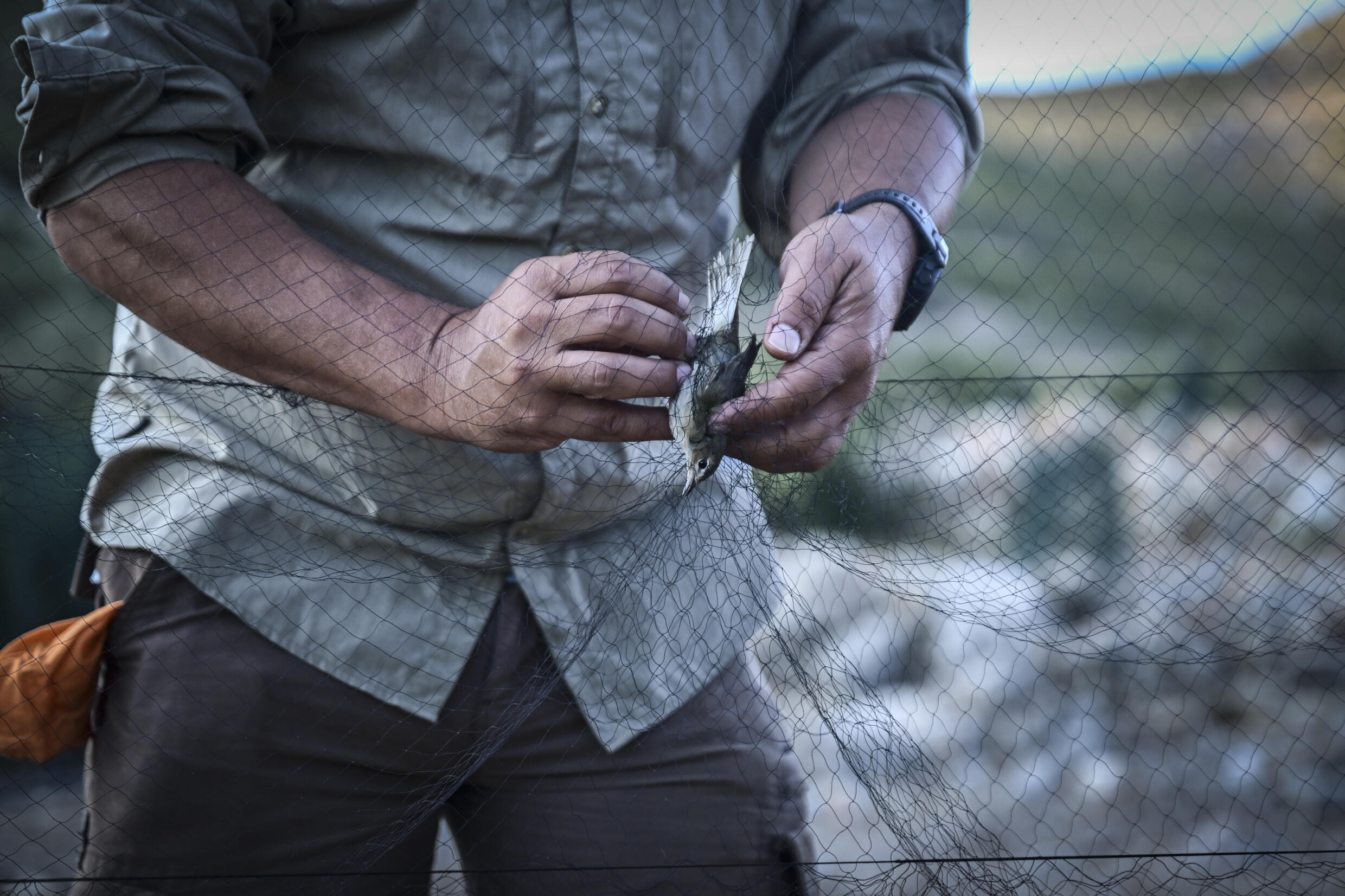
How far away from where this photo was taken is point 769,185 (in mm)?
1127

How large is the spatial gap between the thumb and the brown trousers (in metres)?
0.38

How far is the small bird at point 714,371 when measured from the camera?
2.87ft

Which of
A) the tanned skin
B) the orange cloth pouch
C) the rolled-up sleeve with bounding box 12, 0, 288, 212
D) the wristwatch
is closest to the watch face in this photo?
the wristwatch

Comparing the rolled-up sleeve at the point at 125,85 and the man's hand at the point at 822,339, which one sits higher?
the man's hand at the point at 822,339

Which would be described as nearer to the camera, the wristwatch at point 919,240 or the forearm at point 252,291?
the forearm at point 252,291

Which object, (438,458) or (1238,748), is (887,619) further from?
(438,458)

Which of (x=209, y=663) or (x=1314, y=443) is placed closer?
(x=209, y=663)

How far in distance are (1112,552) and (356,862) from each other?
2001 millimetres

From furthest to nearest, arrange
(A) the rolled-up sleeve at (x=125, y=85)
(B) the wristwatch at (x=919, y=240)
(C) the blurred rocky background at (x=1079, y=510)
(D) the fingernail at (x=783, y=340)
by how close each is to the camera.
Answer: (C) the blurred rocky background at (x=1079, y=510) → (B) the wristwatch at (x=919, y=240) → (D) the fingernail at (x=783, y=340) → (A) the rolled-up sleeve at (x=125, y=85)

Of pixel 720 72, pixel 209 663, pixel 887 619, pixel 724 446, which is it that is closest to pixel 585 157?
pixel 720 72

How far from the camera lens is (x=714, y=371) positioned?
34.9 inches

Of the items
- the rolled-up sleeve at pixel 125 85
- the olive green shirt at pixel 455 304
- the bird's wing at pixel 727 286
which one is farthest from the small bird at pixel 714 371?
the rolled-up sleeve at pixel 125 85

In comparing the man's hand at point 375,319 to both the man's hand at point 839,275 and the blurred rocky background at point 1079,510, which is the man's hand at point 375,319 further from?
the blurred rocky background at point 1079,510

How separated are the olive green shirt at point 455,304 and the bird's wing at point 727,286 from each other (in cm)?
11
